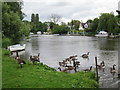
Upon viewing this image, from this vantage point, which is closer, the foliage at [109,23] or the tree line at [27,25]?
the tree line at [27,25]

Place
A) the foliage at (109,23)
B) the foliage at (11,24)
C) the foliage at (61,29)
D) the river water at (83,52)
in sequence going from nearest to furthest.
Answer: the river water at (83,52), the foliage at (11,24), the foliage at (109,23), the foliage at (61,29)

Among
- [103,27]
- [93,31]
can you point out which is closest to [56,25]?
[93,31]

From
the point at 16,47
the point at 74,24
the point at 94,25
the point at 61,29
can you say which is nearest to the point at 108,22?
the point at 94,25

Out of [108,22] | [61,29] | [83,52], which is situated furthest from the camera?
[61,29]

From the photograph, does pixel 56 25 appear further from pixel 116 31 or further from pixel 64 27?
pixel 116 31

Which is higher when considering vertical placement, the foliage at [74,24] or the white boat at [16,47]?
the foliage at [74,24]

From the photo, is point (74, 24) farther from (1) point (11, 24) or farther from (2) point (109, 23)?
(1) point (11, 24)

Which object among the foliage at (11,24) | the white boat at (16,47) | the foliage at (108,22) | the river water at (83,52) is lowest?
the river water at (83,52)

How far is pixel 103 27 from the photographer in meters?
98.0

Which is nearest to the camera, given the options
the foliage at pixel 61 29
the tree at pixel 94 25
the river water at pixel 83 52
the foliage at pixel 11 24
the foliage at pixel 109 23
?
the river water at pixel 83 52

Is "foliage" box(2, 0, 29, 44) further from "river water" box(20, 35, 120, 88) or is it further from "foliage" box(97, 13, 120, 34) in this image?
"foliage" box(97, 13, 120, 34)

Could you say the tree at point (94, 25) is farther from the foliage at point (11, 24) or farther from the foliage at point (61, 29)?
the foliage at point (11, 24)

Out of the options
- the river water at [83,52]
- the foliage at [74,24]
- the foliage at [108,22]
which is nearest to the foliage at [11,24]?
the river water at [83,52]

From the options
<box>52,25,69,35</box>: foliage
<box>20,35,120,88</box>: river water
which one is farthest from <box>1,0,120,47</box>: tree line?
<box>20,35,120,88</box>: river water
